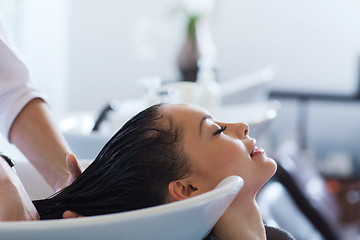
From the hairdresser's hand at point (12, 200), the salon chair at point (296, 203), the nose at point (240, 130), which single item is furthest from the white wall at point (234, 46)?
the hairdresser's hand at point (12, 200)

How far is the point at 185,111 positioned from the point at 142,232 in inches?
12.7

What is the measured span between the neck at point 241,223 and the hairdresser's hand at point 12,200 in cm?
28

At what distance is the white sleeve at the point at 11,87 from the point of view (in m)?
0.99

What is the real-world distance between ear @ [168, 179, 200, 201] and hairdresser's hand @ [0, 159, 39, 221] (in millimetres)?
189

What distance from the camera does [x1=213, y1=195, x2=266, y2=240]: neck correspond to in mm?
790

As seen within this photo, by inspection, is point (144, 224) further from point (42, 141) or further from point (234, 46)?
point (234, 46)

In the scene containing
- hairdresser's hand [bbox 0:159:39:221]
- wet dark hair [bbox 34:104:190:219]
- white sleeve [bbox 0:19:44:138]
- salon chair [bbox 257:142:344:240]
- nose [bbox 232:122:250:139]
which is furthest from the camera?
salon chair [bbox 257:142:344:240]

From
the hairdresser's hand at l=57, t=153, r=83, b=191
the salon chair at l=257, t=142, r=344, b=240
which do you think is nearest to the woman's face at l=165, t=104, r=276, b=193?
the hairdresser's hand at l=57, t=153, r=83, b=191

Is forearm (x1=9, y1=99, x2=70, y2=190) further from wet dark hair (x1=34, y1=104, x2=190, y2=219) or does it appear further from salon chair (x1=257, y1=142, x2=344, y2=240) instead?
salon chair (x1=257, y1=142, x2=344, y2=240)

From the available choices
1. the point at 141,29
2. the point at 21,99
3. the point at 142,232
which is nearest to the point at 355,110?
the point at 141,29

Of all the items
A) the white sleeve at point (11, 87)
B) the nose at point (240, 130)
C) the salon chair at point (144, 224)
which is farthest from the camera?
the white sleeve at point (11, 87)

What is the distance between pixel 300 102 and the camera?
3727mm

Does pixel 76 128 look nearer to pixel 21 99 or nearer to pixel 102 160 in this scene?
pixel 21 99

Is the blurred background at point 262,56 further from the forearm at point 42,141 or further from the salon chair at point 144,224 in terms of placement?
the salon chair at point 144,224
